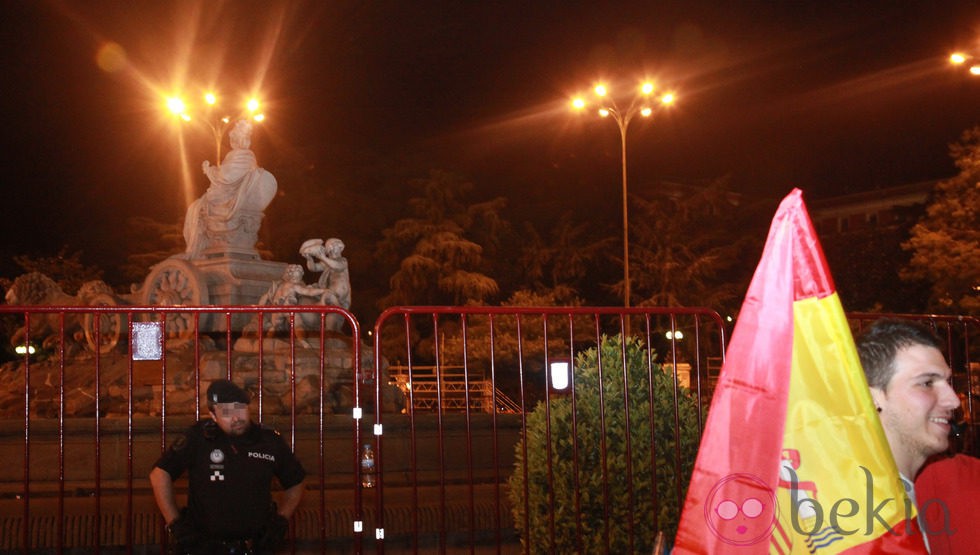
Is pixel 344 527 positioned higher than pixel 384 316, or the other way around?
pixel 384 316

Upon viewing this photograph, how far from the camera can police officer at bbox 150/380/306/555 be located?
4621mm

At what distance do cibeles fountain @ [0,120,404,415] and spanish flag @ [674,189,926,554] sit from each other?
8.55 metres

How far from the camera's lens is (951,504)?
2.59 meters

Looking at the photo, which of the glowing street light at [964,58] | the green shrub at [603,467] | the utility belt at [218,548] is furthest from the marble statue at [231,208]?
the glowing street light at [964,58]

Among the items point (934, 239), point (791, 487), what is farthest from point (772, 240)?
point (934, 239)

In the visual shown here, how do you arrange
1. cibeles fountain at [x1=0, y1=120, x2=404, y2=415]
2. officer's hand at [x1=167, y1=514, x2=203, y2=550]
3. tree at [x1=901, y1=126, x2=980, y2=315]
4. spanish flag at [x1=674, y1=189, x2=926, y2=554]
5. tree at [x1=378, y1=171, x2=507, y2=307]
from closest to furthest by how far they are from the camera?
spanish flag at [x1=674, y1=189, x2=926, y2=554] < officer's hand at [x1=167, y1=514, x2=203, y2=550] < cibeles fountain at [x1=0, y1=120, x2=404, y2=415] < tree at [x1=901, y1=126, x2=980, y2=315] < tree at [x1=378, y1=171, x2=507, y2=307]

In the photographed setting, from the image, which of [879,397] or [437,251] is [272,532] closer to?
[879,397]

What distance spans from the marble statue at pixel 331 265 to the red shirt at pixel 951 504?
10.4m

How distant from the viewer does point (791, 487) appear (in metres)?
2.12

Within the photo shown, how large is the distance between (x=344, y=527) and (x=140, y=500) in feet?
5.47

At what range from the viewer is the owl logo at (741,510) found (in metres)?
2.14

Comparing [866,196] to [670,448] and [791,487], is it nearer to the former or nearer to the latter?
[670,448]

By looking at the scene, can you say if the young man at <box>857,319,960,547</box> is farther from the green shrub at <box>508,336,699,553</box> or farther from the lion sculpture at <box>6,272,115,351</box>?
the lion sculpture at <box>6,272,115,351</box>

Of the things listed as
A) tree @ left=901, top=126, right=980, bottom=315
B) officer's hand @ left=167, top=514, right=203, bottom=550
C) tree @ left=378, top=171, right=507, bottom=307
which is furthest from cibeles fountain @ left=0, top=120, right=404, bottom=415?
tree @ left=378, top=171, right=507, bottom=307
